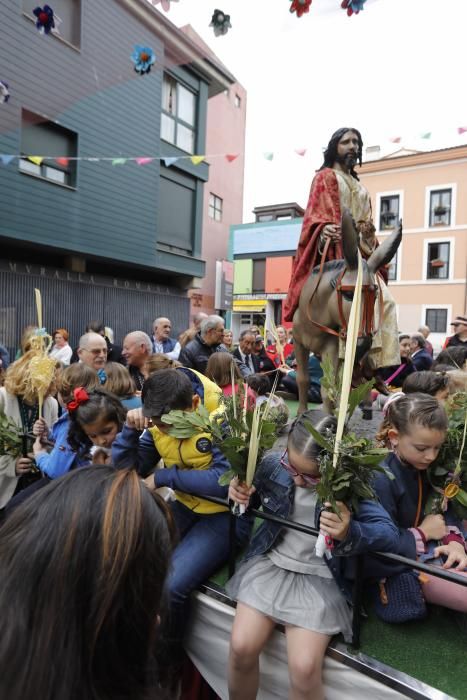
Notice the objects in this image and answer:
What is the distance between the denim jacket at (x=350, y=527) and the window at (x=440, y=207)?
81.4 feet

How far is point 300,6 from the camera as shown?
2998mm

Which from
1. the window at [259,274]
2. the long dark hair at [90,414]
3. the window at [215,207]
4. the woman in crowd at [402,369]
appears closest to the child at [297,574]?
the long dark hair at [90,414]

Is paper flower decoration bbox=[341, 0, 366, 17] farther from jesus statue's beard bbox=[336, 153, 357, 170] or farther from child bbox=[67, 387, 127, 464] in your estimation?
child bbox=[67, 387, 127, 464]

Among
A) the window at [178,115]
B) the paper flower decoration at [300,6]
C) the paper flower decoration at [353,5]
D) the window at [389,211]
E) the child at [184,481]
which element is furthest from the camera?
the window at [389,211]

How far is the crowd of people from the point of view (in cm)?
85

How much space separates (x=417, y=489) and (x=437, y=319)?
2400cm

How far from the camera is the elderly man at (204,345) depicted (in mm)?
4988

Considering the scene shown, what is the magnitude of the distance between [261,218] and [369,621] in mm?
27989

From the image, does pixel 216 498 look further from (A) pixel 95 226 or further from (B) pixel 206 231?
(B) pixel 206 231

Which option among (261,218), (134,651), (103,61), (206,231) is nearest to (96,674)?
(134,651)

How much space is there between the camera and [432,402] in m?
2.00

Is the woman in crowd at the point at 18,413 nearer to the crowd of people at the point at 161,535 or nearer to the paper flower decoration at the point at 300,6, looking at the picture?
the crowd of people at the point at 161,535

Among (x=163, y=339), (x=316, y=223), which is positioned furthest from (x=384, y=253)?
(x=163, y=339)

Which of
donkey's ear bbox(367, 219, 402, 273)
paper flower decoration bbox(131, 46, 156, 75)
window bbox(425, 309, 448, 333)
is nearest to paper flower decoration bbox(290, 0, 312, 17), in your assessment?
donkey's ear bbox(367, 219, 402, 273)
